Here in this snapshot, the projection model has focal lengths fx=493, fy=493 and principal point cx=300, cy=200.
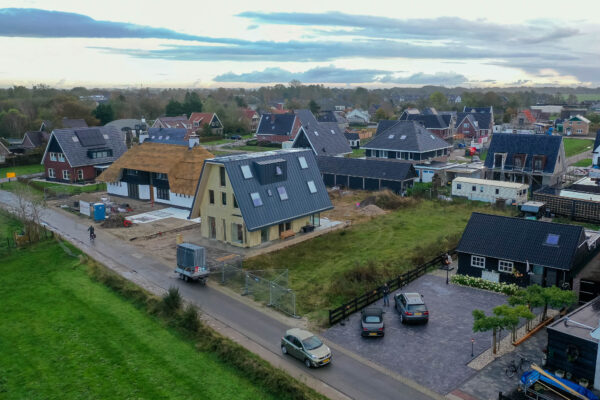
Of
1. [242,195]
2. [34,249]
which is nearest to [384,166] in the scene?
[242,195]

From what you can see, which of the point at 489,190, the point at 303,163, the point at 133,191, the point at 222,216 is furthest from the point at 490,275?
the point at 133,191

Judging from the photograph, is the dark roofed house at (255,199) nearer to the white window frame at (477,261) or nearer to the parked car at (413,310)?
the parked car at (413,310)

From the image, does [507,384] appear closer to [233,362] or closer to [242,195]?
[233,362]

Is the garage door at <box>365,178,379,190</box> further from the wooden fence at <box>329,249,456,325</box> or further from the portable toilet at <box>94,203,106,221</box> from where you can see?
the portable toilet at <box>94,203,106,221</box>

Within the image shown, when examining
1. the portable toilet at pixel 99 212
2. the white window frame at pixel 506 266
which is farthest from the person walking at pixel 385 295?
the portable toilet at pixel 99 212

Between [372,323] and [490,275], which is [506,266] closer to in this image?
[490,275]
